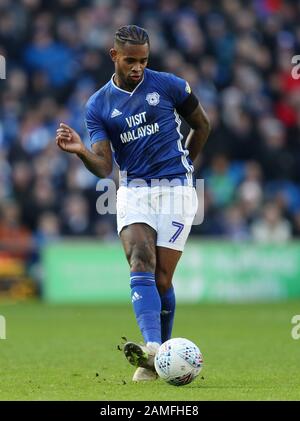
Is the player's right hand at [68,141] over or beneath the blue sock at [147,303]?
over

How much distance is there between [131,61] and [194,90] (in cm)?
1159

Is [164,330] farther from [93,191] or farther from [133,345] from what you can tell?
[93,191]

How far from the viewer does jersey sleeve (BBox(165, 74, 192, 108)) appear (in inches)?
322

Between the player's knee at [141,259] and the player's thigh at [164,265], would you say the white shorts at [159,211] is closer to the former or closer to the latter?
the player's thigh at [164,265]

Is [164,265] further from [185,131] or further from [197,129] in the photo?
[185,131]

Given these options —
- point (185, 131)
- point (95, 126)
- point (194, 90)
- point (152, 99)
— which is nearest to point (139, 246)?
point (95, 126)

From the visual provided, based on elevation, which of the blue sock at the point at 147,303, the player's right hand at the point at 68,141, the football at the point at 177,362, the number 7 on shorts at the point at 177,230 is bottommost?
the football at the point at 177,362

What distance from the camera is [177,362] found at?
727 cm

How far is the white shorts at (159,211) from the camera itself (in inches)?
314

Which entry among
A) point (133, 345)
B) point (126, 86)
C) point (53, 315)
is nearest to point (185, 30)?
point (53, 315)

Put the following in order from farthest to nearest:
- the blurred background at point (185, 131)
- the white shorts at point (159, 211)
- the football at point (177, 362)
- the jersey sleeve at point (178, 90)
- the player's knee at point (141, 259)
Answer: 1. the blurred background at point (185, 131)
2. the jersey sleeve at point (178, 90)
3. the white shorts at point (159, 211)
4. the player's knee at point (141, 259)
5. the football at point (177, 362)

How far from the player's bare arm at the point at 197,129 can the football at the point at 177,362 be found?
181 centimetres

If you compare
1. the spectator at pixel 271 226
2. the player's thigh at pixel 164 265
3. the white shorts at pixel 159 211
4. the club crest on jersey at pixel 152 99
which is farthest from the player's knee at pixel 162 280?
the spectator at pixel 271 226

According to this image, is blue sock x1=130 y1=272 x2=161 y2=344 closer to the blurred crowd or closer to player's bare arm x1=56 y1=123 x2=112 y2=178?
player's bare arm x1=56 y1=123 x2=112 y2=178
